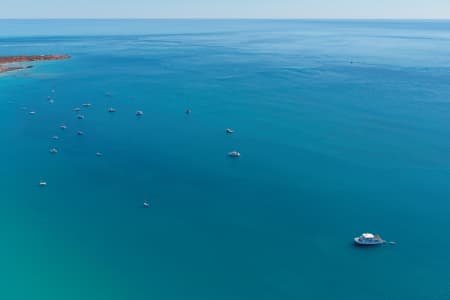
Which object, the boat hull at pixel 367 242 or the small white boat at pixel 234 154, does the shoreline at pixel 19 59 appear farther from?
the boat hull at pixel 367 242

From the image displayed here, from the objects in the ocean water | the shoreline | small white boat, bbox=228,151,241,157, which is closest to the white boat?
the ocean water

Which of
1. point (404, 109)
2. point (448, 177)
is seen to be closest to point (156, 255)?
point (448, 177)

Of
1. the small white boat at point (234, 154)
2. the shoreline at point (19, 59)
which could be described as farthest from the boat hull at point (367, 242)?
the shoreline at point (19, 59)

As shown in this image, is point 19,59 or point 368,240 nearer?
point 368,240

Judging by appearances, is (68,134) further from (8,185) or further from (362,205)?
(362,205)

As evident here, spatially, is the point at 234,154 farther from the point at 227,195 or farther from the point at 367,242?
the point at 367,242

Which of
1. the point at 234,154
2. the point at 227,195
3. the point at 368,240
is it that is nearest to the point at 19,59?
the point at 234,154

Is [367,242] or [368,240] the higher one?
[368,240]

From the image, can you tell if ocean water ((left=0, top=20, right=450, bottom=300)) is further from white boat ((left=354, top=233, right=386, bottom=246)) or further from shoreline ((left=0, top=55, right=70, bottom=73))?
shoreline ((left=0, top=55, right=70, bottom=73))
